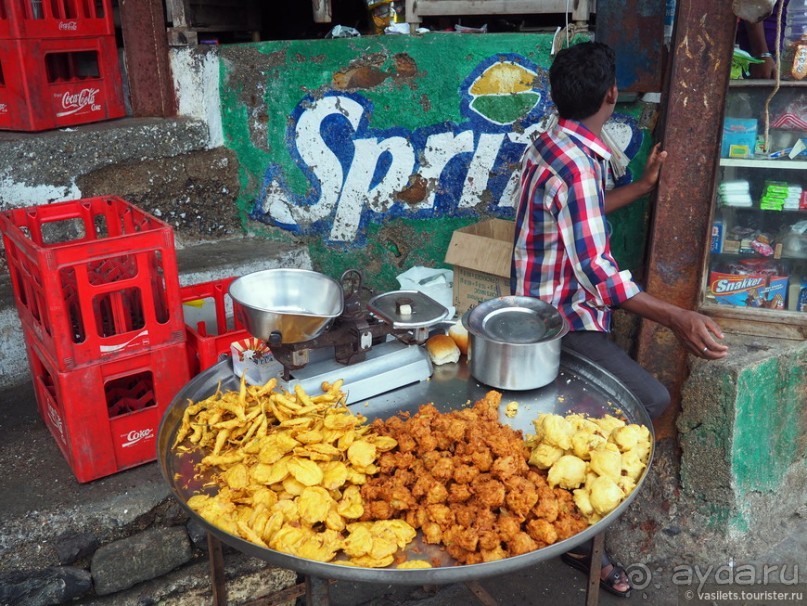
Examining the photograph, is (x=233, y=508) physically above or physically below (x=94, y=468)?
above

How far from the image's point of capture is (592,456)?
1.87 m

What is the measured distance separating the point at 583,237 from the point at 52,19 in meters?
3.16

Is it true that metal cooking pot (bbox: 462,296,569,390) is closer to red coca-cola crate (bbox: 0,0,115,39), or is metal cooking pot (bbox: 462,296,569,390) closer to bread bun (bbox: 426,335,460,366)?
bread bun (bbox: 426,335,460,366)

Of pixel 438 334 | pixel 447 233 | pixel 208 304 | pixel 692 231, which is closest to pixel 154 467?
pixel 208 304

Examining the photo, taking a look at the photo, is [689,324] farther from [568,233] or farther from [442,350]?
[442,350]

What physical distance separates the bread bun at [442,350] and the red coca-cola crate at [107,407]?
41.5 inches

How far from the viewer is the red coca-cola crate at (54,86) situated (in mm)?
3926

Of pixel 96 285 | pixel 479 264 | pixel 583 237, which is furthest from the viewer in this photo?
pixel 479 264

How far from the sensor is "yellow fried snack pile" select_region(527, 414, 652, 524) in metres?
1.76

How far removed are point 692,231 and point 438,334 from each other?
1327 millimetres

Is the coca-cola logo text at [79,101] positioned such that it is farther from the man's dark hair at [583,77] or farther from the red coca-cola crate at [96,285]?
the man's dark hair at [583,77]

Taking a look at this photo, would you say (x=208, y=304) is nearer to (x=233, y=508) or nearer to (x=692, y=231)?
(x=233, y=508)

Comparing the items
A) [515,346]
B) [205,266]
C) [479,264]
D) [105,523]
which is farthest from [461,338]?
[205,266]

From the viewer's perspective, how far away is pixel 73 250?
2535mm
